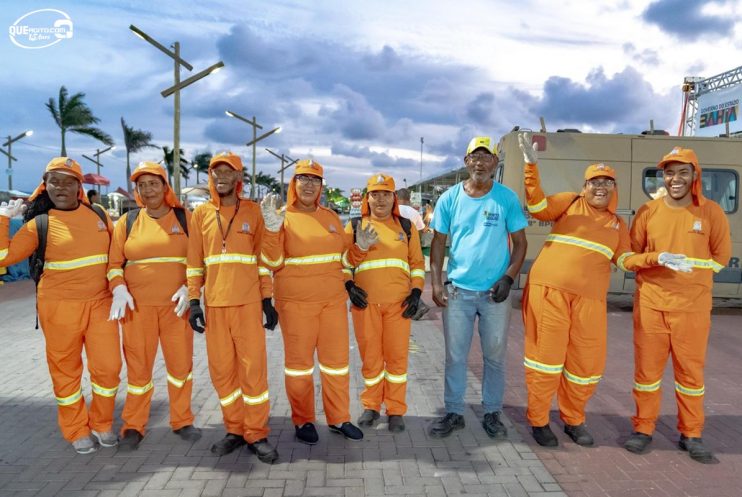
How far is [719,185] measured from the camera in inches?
347

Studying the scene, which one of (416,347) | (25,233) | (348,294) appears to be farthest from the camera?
(416,347)

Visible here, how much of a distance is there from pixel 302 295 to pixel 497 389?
164 cm

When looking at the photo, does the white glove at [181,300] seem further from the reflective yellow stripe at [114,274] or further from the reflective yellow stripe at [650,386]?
the reflective yellow stripe at [650,386]

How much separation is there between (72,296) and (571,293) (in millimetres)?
3368

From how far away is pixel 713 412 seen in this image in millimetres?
4758

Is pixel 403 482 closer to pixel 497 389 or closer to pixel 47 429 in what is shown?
pixel 497 389

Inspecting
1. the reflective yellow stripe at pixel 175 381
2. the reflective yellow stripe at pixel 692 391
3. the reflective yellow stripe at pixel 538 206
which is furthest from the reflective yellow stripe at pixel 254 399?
the reflective yellow stripe at pixel 692 391

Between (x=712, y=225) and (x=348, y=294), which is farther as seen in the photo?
(x=348, y=294)

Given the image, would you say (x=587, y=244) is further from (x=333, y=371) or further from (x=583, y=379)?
(x=333, y=371)

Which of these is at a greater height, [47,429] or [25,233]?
[25,233]

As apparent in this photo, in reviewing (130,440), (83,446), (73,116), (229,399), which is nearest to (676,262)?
(229,399)

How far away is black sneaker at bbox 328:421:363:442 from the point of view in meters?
4.01

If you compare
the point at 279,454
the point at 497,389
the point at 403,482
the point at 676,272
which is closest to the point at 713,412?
the point at 676,272

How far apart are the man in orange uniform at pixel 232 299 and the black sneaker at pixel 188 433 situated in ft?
1.03
